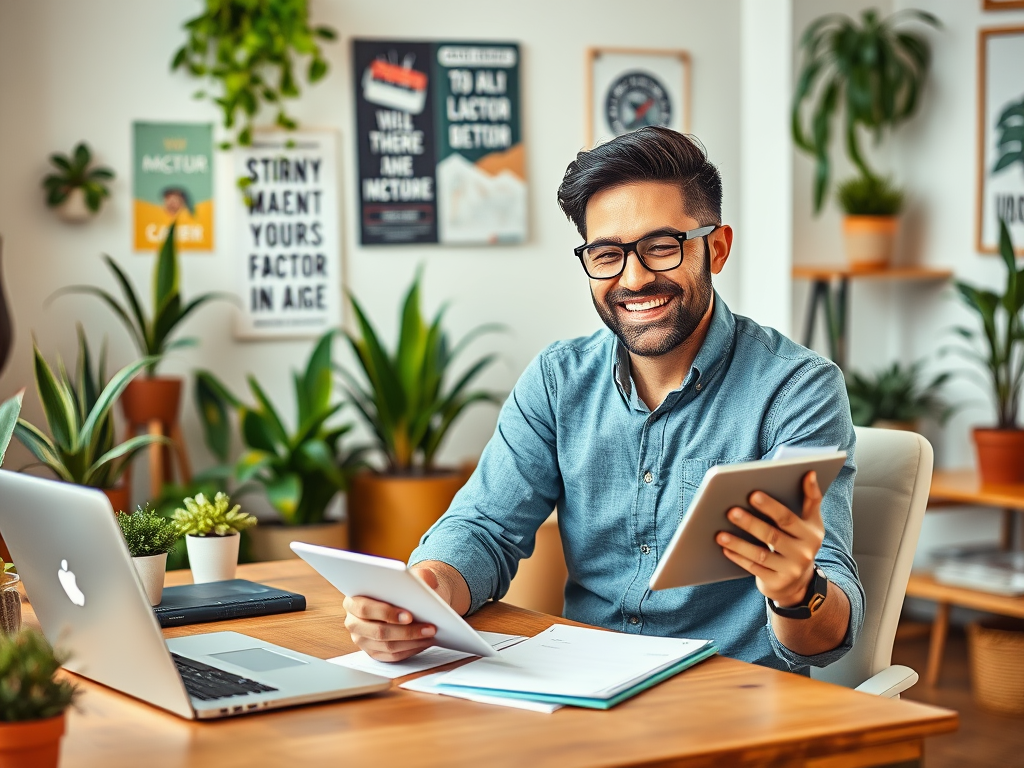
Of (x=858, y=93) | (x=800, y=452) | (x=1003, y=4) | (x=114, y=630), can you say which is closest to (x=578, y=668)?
(x=800, y=452)

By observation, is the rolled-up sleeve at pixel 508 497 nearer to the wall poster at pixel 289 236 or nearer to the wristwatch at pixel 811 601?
the wristwatch at pixel 811 601

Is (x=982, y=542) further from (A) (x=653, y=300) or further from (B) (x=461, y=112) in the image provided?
(A) (x=653, y=300)

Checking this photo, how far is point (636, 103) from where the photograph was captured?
4.44m

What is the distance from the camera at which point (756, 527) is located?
1295 mm

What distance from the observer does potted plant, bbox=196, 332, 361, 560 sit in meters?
3.54

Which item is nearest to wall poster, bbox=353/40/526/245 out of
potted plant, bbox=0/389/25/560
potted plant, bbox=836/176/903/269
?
potted plant, bbox=836/176/903/269

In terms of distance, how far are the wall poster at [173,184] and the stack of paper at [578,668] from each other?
2.67 meters

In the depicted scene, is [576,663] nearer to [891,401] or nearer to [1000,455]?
[1000,455]

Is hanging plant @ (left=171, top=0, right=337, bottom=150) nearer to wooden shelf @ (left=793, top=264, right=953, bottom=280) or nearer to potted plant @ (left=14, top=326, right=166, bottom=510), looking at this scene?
potted plant @ (left=14, top=326, right=166, bottom=510)

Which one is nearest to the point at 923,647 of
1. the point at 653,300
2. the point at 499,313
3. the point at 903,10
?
the point at 499,313

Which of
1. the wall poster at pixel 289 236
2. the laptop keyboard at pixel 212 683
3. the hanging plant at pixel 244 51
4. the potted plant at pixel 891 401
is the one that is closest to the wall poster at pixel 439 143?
the wall poster at pixel 289 236

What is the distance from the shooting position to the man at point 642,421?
5.79 ft

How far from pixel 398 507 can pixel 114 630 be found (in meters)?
2.41

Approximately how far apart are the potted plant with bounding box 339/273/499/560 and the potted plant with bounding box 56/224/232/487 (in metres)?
0.51
